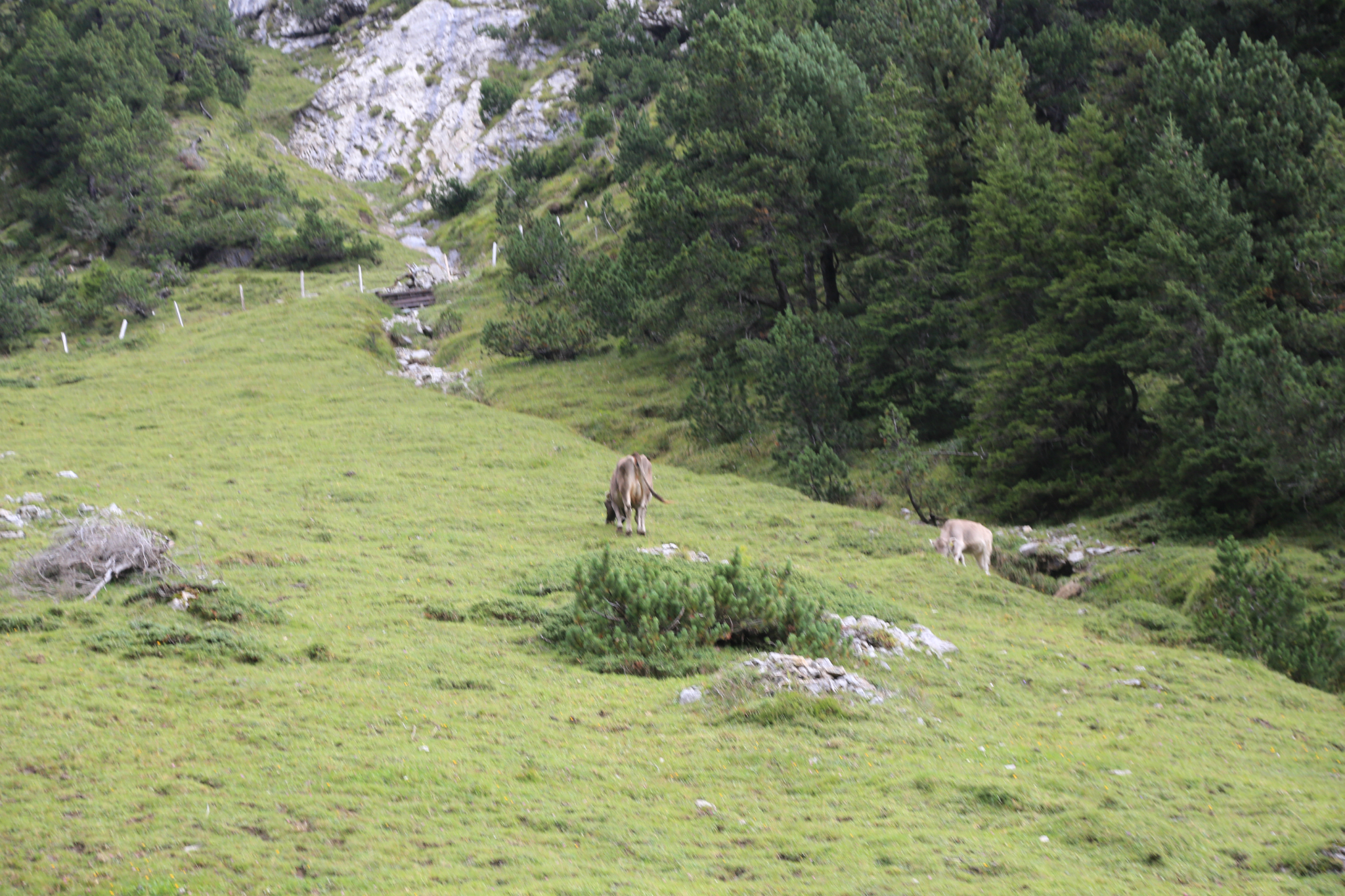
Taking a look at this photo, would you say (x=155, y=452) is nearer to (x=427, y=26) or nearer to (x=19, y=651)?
(x=19, y=651)

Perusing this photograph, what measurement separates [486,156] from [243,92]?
22989 millimetres

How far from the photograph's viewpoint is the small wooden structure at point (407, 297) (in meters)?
51.6

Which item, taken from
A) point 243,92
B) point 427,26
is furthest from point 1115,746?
point 427,26

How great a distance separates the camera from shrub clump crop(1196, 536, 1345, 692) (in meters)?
13.6

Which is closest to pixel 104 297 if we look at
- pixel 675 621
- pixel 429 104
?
pixel 675 621

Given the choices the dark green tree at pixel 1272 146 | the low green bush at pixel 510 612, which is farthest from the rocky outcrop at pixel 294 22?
the low green bush at pixel 510 612

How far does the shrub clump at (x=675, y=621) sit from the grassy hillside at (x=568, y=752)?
44 cm

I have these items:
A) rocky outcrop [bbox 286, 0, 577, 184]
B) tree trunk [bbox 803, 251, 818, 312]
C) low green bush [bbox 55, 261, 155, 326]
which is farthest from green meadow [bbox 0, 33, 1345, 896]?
rocky outcrop [bbox 286, 0, 577, 184]

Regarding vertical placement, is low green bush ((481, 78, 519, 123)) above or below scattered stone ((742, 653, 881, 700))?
above

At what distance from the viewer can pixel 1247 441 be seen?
1814 centimetres

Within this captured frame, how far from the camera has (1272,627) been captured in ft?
46.1

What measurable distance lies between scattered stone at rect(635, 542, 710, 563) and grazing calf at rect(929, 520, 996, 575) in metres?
4.84

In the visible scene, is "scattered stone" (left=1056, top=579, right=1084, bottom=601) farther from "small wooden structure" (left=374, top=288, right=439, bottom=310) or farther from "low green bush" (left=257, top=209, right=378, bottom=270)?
"low green bush" (left=257, top=209, right=378, bottom=270)

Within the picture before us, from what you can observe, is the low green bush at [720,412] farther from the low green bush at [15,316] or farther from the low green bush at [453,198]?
the low green bush at [453,198]
